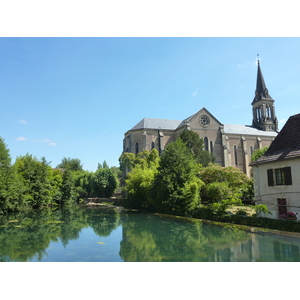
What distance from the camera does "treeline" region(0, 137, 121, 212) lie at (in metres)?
32.0

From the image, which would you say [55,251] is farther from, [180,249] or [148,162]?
[148,162]

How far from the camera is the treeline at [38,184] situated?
31953 mm

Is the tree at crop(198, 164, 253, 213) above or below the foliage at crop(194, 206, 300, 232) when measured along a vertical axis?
above

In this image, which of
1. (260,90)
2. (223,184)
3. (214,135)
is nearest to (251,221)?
(223,184)

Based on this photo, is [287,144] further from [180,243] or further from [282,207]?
[180,243]

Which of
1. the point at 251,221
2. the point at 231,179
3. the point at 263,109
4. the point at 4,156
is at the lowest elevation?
the point at 251,221

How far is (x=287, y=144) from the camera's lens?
18281mm

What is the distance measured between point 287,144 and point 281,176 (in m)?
2.36

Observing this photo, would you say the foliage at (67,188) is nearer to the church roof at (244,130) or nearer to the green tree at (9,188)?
the green tree at (9,188)

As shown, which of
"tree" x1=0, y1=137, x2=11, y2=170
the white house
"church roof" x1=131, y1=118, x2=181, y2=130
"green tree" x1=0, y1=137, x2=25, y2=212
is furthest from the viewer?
"church roof" x1=131, y1=118, x2=181, y2=130

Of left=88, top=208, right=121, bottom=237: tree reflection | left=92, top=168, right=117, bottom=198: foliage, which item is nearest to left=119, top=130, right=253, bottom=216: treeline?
left=88, top=208, right=121, bottom=237: tree reflection

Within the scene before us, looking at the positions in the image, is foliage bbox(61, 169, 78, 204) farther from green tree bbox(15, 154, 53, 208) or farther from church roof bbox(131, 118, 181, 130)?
church roof bbox(131, 118, 181, 130)

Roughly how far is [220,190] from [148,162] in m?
19.0

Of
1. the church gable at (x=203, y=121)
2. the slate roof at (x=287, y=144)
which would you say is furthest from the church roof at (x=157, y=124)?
the slate roof at (x=287, y=144)
